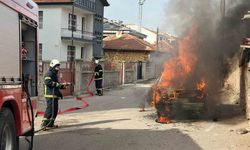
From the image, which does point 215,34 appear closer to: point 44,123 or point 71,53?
point 44,123

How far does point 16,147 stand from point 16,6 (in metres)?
2.09

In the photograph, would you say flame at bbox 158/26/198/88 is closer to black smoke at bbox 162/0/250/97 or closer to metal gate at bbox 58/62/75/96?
black smoke at bbox 162/0/250/97

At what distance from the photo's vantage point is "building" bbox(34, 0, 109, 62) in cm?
4400

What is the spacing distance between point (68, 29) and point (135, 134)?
35.5 m

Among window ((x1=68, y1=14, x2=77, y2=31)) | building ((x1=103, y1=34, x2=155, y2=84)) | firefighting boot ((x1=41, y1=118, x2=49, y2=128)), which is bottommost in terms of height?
firefighting boot ((x1=41, y1=118, x2=49, y2=128))

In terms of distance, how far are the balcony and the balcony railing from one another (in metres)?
2.68

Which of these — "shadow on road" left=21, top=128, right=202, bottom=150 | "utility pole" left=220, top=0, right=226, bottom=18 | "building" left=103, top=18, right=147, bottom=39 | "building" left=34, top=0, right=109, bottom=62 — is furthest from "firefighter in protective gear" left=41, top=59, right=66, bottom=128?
"building" left=103, top=18, right=147, bottom=39

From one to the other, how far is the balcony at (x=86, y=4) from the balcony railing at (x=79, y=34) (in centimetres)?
268

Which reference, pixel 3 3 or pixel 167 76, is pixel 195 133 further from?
pixel 3 3

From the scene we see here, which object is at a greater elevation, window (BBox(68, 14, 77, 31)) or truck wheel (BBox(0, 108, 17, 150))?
window (BBox(68, 14, 77, 31))

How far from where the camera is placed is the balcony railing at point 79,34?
44.7m

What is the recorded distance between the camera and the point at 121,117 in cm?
1430

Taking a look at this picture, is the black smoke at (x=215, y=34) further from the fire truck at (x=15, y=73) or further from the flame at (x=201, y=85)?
the fire truck at (x=15, y=73)

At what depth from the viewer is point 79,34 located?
48250 millimetres
